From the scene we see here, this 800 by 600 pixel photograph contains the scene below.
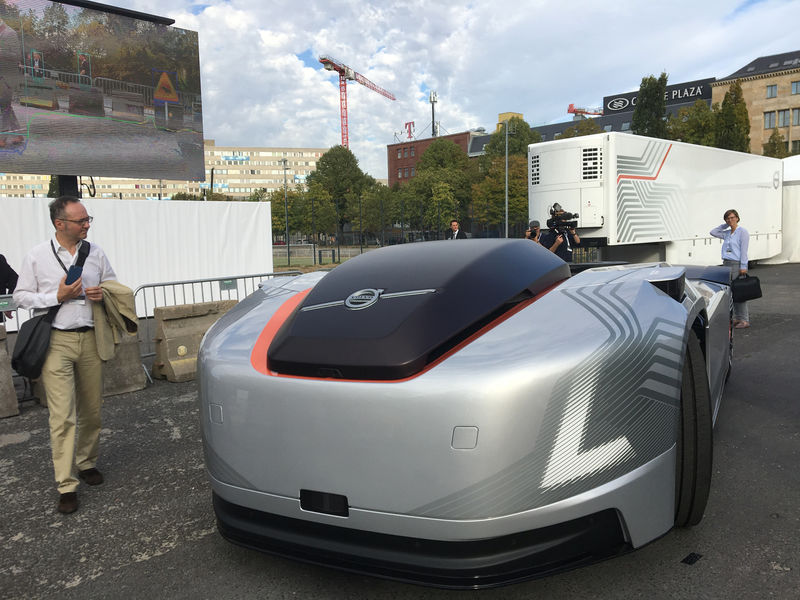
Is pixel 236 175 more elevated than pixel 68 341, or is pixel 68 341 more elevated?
pixel 236 175

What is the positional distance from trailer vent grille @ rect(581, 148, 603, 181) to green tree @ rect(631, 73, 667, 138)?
29.3m

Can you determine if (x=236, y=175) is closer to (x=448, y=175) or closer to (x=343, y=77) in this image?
(x=343, y=77)

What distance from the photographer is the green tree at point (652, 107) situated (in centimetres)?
3894

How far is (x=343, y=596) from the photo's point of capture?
2480 millimetres

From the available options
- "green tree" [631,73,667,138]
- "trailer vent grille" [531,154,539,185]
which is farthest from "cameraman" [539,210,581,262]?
"green tree" [631,73,667,138]

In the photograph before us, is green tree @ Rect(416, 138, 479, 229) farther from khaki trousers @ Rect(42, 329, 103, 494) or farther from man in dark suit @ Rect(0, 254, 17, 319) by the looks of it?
khaki trousers @ Rect(42, 329, 103, 494)

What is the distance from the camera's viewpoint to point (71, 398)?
358 centimetres

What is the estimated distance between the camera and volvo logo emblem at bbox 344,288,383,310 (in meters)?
2.38

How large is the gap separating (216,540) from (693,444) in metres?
2.33

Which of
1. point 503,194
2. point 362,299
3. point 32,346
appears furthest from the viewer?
point 503,194

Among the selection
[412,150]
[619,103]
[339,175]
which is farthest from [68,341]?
[412,150]

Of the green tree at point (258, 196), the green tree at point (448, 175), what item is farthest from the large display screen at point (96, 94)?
the green tree at point (448, 175)

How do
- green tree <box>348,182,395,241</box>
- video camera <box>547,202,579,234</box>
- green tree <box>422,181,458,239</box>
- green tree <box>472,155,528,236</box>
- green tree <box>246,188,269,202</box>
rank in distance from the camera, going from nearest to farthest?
video camera <box>547,202,579,234</box>, green tree <box>472,155,528,236</box>, green tree <box>422,181,458,239</box>, green tree <box>348,182,395,241</box>, green tree <box>246,188,269,202</box>

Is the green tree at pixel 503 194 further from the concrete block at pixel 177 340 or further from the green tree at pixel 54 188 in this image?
the concrete block at pixel 177 340
